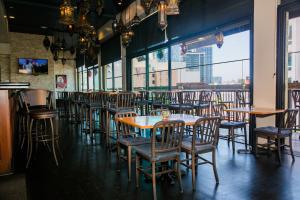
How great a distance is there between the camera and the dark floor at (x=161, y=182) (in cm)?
255

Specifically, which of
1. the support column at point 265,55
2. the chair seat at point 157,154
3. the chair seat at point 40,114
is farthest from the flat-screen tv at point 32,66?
the chair seat at point 157,154

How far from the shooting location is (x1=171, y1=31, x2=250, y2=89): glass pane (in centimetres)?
591

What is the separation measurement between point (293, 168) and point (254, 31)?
101 inches

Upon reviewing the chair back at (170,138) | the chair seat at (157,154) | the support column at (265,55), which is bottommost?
the chair seat at (157,154)

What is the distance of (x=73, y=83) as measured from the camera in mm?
15016

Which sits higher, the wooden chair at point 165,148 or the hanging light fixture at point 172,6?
the hanging light fixture at point 172,6

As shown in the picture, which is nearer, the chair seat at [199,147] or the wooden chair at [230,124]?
the chair seat at [199,147]

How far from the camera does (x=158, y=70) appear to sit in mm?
8438

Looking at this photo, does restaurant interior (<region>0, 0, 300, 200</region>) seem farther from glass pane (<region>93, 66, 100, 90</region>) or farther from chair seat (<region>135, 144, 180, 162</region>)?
glass pane (<region>93, 66, 100, 90</region>)

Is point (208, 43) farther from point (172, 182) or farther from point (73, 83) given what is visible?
point (73, 83)

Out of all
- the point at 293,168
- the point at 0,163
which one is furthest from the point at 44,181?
the point at 293,168

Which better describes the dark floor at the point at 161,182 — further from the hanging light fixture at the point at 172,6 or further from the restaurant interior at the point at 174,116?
the hanging light fixture at the point at 172,6

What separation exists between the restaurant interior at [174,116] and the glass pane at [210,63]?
3cm

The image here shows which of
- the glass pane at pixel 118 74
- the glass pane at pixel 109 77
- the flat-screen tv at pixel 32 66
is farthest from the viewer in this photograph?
the glass pane at pixel 109 77
